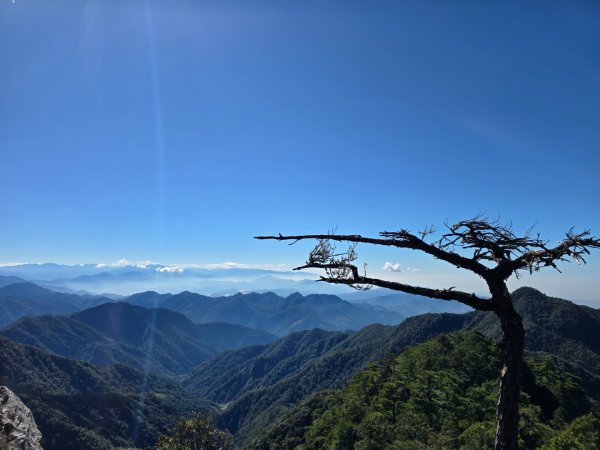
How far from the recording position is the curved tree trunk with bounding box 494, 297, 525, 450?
19.0 feet

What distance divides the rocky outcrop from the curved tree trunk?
9020mm

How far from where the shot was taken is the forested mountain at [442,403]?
4644 cm

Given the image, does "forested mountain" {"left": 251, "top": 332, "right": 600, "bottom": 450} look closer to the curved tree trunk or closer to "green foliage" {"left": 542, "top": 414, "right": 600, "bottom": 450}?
"green foliage" {"left": 542, "top": 414, "right": 600, "bottom": 450}

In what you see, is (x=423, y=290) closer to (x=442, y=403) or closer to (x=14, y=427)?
(x=14, y=427)

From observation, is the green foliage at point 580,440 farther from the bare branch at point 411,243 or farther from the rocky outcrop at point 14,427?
the rocky outcrop at point 14,427

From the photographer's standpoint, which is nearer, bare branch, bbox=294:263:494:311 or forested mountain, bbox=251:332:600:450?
bare branch, bbox=294:263:494:311

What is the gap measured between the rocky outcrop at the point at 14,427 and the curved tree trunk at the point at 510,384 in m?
9.02

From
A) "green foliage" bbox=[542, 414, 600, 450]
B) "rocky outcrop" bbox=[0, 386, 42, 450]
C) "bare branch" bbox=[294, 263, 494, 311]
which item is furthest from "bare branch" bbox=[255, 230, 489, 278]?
"green foliage" bbox=[542, 414, 600, 450]

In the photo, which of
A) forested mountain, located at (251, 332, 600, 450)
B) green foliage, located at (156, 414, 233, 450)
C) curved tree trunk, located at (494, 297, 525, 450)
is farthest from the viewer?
green foliage, located at (156, 414, 233, 450)

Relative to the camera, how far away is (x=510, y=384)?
584cm


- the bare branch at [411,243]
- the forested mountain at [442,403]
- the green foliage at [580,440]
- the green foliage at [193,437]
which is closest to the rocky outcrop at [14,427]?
the bare branch at [411,243]

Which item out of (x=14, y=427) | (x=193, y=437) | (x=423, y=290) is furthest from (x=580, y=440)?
(x=193, y=437)

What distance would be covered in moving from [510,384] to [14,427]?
32.6 feet

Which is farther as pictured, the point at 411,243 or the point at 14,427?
the point at 14,427
